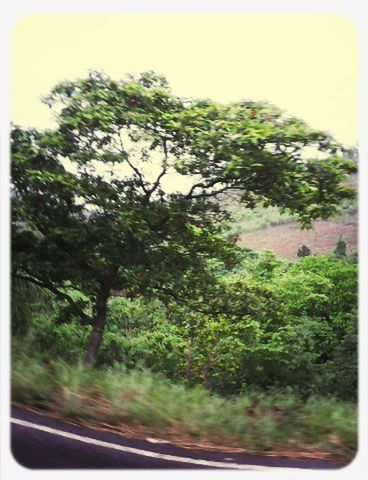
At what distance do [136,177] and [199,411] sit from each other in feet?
4.83

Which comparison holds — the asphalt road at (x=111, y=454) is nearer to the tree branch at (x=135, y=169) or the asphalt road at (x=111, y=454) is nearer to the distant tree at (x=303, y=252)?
the distant tree at (x=303, y=252)

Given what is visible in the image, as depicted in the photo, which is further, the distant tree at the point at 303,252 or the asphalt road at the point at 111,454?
the distant tree at the point at 303,252

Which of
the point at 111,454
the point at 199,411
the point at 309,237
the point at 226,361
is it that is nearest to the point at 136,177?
the point at 309,237

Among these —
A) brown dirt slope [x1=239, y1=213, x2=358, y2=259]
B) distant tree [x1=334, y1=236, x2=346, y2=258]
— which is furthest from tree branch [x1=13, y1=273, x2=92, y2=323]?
distant tree [x1=334, y1=236, x2=346, y2=258]

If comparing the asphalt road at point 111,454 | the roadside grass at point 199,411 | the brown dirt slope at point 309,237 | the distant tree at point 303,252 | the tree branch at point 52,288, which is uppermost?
the brown dirt slope at point 309,237

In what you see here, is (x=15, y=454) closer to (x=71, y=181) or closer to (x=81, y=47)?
(x=71, y=181)

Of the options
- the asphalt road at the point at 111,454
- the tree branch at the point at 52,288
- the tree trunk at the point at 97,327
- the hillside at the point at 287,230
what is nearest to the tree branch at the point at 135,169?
the hillside at the point at 287,230

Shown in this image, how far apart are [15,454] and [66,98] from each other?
219 cm

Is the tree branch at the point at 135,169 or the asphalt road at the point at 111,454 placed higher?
the tree branch at the point at 135,169

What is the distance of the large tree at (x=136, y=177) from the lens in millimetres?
2963

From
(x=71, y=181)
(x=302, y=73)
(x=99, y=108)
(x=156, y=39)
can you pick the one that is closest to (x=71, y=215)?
(x=71, y=181)

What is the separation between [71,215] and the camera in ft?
9.82

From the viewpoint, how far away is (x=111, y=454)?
2.84 metres

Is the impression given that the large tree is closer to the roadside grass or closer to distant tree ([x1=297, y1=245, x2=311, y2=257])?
distant tree ([x1=297, y1=245, x2=311, y2=257])
